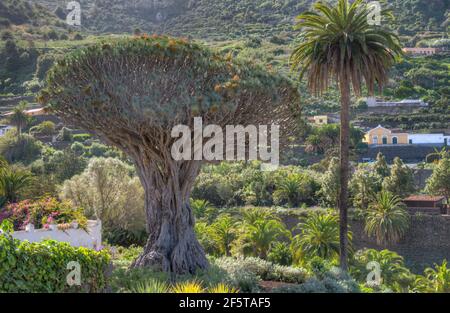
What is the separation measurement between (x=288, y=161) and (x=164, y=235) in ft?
120

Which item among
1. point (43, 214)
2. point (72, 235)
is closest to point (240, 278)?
point (72, 235)

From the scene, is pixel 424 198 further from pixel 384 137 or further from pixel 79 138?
pixel 79 138

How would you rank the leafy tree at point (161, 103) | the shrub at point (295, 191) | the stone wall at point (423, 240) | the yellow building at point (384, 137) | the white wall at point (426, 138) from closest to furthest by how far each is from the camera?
the leafy tree at point (161, 103) → the stone wall at point (423, 240) → the shrub at point (295, 191) → the yellow building at point (384, 137) → the white wall at point (426, 138)

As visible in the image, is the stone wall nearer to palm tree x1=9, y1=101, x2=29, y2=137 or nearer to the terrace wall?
the terrace wall

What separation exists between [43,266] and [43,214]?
42.5 feet

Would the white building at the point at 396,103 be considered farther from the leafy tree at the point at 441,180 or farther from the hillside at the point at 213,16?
the leafy tree at the point at 441,180

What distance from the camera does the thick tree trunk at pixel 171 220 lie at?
19.6 metres

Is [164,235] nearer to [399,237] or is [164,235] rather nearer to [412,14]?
[399,237]

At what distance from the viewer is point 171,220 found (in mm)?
19984

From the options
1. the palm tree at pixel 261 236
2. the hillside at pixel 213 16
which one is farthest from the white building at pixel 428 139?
the hillside at pixel 213 16

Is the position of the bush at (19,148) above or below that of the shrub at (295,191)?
above

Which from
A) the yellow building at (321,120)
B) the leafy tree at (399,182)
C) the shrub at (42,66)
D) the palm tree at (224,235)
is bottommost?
the palm tree at (224,235)

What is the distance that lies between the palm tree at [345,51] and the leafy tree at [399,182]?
60.6 feet

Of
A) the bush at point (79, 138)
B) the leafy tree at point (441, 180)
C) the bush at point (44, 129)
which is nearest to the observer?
the leafy tree at point (441, 180)
